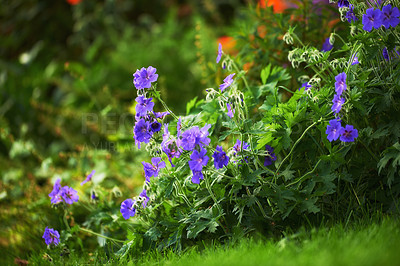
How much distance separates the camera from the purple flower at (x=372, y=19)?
68.0 inches

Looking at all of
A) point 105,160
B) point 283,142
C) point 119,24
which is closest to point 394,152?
point 283,142

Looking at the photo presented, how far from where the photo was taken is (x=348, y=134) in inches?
69.1

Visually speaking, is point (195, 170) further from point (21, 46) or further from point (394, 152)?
point (21, 46)

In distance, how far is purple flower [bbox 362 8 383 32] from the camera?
1.73 m

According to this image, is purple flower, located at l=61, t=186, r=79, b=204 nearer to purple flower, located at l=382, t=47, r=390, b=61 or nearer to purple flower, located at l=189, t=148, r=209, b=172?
purple flower, located at l=189, t=148, r=209, b=172

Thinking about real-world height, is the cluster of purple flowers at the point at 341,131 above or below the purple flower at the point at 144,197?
above

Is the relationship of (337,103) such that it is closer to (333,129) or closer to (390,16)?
(333,129)

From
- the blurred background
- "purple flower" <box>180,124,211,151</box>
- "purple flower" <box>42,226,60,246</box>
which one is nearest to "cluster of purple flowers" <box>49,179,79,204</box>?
"purple flower" <box>42,226,60,246</box>

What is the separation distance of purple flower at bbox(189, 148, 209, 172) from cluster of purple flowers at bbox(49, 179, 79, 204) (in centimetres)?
87

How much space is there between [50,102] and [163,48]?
1473mm

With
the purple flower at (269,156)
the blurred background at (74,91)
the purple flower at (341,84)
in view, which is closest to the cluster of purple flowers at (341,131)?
the purple flower at (341,84)

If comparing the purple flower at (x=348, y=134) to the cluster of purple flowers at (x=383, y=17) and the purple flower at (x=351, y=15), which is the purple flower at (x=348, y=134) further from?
the purple flower at (x=351, y=15)

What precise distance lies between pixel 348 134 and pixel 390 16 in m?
0.49

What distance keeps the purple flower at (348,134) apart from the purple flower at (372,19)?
1.30 feet
